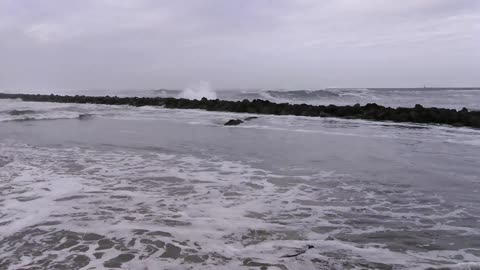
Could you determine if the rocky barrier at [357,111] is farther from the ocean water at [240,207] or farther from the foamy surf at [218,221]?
the foamy surf at [218,221]

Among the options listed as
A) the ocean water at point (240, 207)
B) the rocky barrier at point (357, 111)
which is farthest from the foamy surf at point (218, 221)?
the rocky barrier at point (357, 111)

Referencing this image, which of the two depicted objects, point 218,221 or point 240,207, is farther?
point 240,207

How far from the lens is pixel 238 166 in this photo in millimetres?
6887

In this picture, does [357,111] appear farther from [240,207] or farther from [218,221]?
[218,221]

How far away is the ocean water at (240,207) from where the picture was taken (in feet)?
10.5

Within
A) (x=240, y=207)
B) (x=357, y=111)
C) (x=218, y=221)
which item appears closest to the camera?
(x=218, y=221)

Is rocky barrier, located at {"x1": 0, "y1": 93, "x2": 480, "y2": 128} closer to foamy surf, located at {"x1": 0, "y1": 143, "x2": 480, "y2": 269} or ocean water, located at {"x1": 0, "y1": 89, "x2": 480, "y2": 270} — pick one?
ocean water, located at {"x1": 0, "y1": 89, "x2": 480, "y2": 270}

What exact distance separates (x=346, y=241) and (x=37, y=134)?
433 inches

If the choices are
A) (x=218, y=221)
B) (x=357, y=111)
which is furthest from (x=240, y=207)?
(x=357, y=111)

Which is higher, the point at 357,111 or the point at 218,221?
the point at 357,111

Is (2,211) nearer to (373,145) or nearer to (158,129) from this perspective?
(373,145)

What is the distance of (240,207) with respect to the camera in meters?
4.50

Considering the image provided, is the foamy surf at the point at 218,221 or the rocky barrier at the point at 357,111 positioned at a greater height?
the rocky barrier at the point at 357,111

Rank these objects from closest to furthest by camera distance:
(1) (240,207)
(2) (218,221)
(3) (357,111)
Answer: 1. (2) (218,221)
2. (1) (240,207)
3. (3) (357,111)
